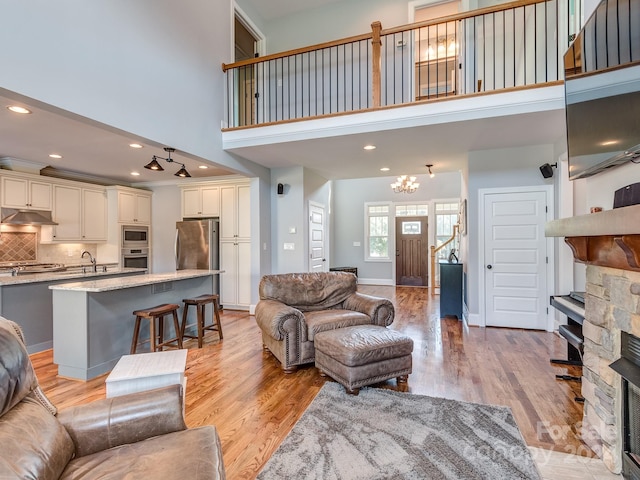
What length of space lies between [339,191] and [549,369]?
731 cm

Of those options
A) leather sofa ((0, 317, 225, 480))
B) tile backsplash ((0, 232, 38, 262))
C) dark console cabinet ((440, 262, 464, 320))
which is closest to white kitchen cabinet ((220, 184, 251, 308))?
tile backsplash ((0, 232, 38, 262))

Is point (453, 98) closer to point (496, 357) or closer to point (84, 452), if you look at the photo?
point (496, 357)

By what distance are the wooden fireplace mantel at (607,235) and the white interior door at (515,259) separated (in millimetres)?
2683

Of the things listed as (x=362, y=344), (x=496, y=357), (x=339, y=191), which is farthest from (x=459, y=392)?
(x=339, y=191)

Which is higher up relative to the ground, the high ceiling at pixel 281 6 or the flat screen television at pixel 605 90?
the high ceiling at pixel 281 6

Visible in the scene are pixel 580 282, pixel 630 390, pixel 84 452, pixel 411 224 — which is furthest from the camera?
pixel 411 224

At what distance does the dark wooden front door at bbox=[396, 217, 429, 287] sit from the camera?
352 inches

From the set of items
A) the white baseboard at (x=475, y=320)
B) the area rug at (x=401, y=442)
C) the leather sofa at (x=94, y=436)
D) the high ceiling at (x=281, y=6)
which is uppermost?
the high ceiling at (x=281, y=6)

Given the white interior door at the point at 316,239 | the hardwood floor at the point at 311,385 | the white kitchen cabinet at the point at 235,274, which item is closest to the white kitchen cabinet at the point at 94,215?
the white kitchen cabinet at the point at 235,274

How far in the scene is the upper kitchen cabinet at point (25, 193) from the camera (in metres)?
4.82

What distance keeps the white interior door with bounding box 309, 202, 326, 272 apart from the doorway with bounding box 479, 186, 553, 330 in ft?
9.29

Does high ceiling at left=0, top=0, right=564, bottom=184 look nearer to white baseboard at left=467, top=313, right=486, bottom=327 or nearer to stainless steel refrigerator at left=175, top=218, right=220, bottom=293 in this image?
stainless steel refrigerator at left=175, top=218, right=220, bottom=293

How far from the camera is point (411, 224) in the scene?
907cm

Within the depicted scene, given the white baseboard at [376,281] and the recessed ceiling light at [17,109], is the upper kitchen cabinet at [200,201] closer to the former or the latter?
the recessed ceiling light at [17,109]
